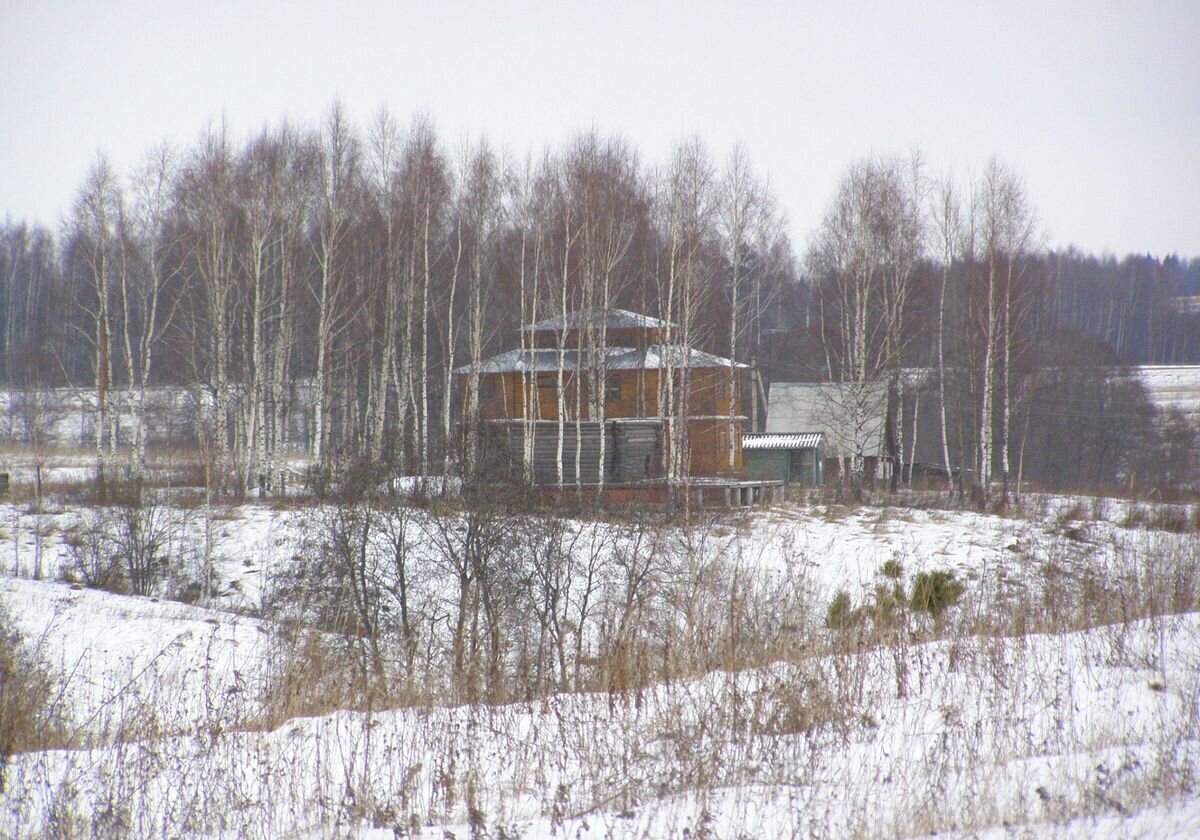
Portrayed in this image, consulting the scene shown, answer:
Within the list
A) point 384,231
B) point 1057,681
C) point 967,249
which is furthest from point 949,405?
point 1057,681

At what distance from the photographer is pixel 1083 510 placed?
23141 millimetres

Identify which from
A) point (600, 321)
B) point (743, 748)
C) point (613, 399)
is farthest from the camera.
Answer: point (613, 399)

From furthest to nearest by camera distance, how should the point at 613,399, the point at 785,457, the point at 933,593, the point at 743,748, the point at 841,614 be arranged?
the point at 785,457, the point at 613,399, the point at 933,593, the point at 841,614, the point at 743,748

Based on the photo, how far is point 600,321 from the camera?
83.3ft

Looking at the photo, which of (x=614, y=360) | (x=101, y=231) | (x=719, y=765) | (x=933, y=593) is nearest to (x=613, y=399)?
(x=614, y=360)

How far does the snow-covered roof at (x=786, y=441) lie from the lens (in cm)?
3838

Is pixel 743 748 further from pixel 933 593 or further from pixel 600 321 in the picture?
pixel 600 321

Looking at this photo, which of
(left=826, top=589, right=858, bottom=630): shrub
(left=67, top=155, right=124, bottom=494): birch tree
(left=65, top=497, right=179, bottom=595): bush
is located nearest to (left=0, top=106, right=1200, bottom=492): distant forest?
(left=67, top=155, right=124, bottom=494): birch tree

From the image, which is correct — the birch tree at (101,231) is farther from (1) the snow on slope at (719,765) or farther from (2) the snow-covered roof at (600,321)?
(1) the snow on slope at (719,765)

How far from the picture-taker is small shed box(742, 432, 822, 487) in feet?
126

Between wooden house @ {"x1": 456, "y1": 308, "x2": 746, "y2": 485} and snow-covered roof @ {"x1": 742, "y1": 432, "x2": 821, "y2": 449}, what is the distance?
23.1 feet

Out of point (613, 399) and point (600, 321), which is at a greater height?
point (600, 321)

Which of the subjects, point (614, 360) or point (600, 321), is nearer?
point (600, 321)

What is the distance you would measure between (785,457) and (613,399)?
1126cm
